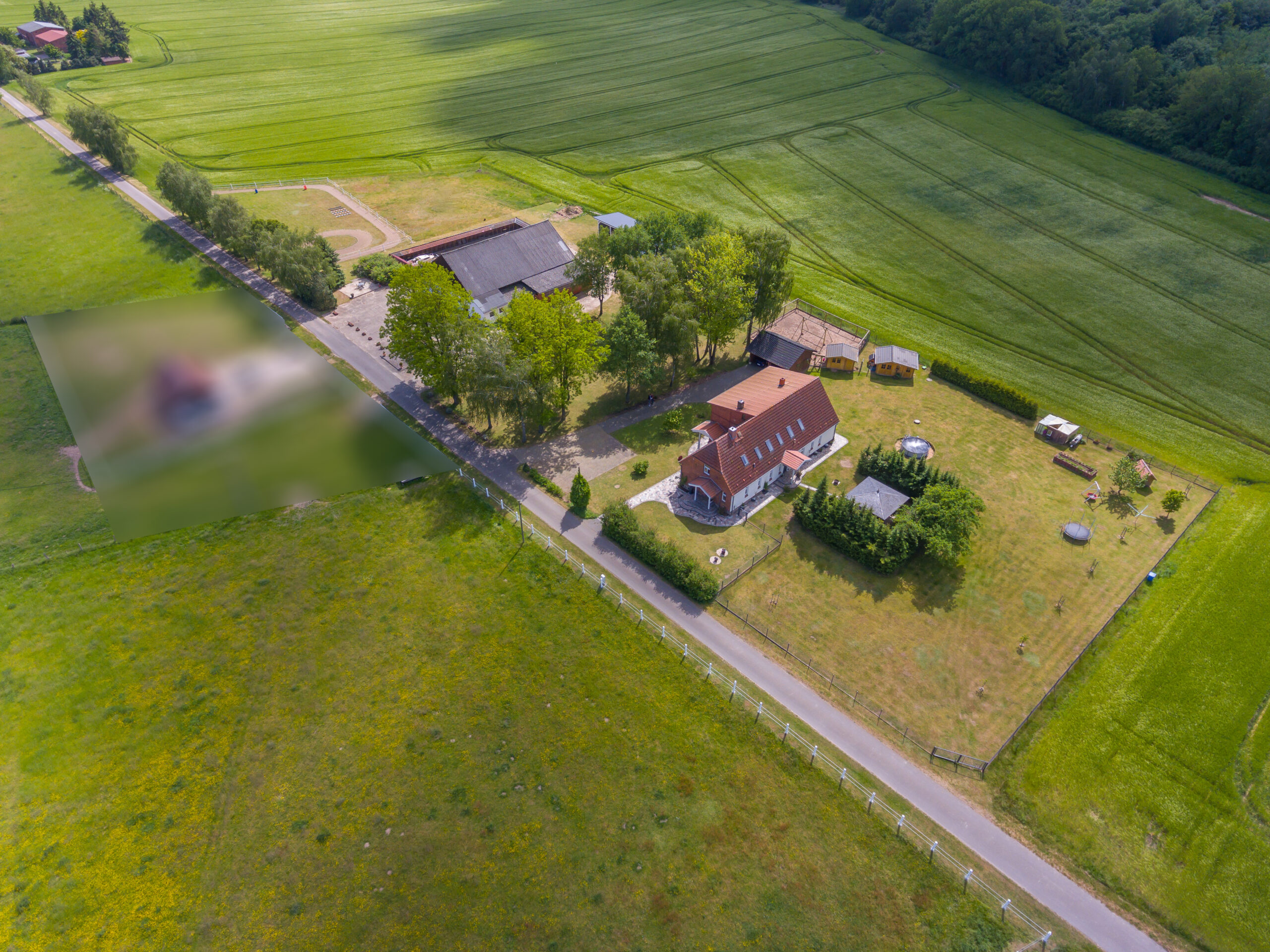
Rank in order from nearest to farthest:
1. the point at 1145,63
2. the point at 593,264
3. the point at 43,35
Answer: the point at 593,264, the point at 1145,63, the point at 43,35

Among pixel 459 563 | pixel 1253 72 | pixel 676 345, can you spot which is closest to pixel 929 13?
pixel 1253 72

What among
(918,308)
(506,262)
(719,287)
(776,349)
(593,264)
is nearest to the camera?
(719,287)

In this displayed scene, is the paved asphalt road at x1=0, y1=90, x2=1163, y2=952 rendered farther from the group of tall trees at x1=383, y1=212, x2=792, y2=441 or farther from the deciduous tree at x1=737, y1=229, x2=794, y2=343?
the deciduous tree at x1=737, y1=229, x2=794, y2=343

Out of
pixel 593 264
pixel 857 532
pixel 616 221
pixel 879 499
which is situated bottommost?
pixel 857 532

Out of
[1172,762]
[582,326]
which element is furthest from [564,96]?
[1172,762]

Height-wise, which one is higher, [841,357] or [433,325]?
[433,325]

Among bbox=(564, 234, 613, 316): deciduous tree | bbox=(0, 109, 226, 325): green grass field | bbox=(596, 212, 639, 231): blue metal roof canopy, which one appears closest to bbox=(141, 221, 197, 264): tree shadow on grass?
bbox=(0, 109, 226, 325): green grass field
